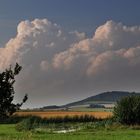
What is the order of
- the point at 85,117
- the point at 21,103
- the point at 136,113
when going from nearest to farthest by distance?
1. the point at 21,103
2. the point at 136,113
3. the point at 85,117

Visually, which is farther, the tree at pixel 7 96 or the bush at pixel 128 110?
the bush at pixel 128 110

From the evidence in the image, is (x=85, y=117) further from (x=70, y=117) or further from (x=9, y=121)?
(x=9, y=121)

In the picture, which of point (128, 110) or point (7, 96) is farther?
point (128, 110)

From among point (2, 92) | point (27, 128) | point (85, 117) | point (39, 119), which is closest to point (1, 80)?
point (2, 92)

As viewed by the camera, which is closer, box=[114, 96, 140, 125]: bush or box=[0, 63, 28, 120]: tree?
box=[0, 63, 28, 120]: tree

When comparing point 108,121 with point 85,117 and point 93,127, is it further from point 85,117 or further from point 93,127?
point 85,117

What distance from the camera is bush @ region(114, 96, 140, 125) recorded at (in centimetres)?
8794

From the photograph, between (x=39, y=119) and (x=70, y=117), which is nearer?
(x=39, y=119)

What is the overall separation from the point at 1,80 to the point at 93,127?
31826mm

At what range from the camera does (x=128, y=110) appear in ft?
294

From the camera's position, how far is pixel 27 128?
83.1 meters

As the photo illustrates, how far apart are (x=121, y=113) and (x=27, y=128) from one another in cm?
1611

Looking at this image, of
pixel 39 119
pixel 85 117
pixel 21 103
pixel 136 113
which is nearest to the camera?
pixel 21 103

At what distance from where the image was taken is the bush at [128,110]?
87.9m
